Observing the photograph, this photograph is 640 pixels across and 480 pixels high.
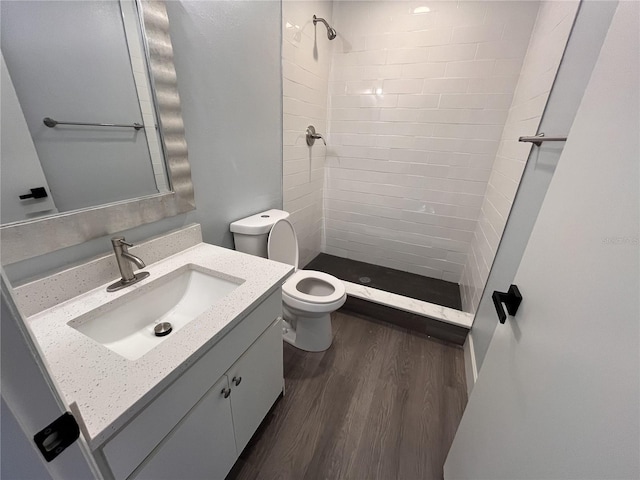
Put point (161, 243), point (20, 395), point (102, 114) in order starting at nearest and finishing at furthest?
1. point (20, 395)
2. point (102, 114)
3. point (161, 243)

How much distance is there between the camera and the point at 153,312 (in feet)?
3.08

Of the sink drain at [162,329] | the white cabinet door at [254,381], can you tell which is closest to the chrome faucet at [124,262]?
the sink drain at [162,329]

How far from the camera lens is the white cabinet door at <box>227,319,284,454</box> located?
3.00 ft

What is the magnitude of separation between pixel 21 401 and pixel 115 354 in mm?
413

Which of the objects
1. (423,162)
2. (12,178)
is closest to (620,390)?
(12,178)

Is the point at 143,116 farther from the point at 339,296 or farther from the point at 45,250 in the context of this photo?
the point at 339,296

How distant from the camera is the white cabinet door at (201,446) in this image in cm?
66

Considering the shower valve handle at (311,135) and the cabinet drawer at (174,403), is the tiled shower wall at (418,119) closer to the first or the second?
the shower valve handle at (311,135)

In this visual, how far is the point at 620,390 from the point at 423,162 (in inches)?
78.6

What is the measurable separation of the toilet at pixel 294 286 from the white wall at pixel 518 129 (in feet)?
3.12

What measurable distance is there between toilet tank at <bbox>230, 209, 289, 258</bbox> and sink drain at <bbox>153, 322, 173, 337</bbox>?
0.61 meters

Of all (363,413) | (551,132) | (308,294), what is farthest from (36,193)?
(551,132)

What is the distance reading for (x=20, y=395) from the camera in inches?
10.7

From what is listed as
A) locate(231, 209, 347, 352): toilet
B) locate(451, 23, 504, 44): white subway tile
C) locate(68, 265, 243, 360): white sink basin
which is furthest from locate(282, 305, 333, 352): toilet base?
locate(451, 23, 504, 44): white subway tile
